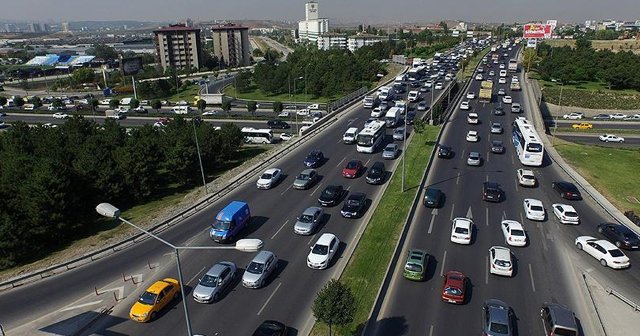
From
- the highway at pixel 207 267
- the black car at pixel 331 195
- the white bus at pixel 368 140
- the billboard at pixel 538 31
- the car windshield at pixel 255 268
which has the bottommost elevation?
the highway at pixel 207 267

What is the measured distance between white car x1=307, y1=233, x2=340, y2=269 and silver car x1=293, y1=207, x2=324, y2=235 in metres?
3.40

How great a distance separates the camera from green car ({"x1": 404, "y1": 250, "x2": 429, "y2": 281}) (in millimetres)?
29328

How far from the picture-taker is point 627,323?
2555 centimetres

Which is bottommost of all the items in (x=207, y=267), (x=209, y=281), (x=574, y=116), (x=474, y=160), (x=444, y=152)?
(x=574, y=116)

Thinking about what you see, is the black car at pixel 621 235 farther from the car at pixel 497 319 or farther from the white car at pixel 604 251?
the car at pixel 497 319

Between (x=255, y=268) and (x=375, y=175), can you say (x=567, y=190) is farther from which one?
(x=255, y=268)

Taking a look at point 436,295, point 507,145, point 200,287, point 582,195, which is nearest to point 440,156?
point 507,145

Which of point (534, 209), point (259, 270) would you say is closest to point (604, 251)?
point (534, 209)

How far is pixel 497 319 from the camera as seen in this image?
2392 centimetres

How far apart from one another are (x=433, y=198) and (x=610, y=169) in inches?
1119

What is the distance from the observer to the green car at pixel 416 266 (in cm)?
2933

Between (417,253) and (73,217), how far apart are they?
3382 centimetres

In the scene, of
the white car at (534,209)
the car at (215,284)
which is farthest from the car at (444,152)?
the car at (215,284)

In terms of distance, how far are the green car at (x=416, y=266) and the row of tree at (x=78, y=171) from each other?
104 ft
